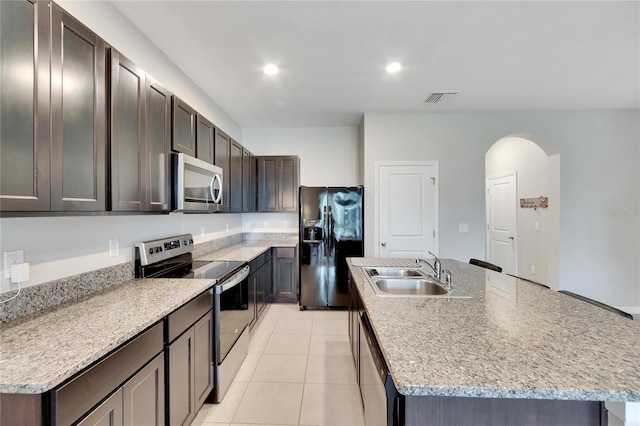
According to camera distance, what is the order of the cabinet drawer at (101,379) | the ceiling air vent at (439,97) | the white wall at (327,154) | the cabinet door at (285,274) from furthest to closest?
the white wall at (327,154) < the cabinet door at (285,274) < the ceiling air vent at (439,97) < the cabinet drawer at (101,379)

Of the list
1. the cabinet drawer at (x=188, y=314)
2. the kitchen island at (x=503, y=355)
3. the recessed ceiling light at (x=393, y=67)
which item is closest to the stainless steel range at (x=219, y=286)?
the cabinet drawer at (x=188, y=314)

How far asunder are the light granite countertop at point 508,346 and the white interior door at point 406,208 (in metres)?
2.24

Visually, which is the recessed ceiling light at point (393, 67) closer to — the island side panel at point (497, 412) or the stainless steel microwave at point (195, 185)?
Result: the stainless steel microwave at point (195, 185)

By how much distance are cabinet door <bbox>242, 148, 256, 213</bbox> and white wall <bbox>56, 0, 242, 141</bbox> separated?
0.82 metres

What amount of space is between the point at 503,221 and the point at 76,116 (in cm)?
582

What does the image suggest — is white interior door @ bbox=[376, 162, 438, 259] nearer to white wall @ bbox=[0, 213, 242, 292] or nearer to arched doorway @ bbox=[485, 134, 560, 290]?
arched doorway @ bbox=[485, 134, 560, 290]

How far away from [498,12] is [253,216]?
3.92 m

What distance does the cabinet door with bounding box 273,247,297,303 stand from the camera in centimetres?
396

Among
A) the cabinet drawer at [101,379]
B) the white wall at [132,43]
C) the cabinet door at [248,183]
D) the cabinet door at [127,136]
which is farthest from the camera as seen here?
the cabinet door at [248,183]

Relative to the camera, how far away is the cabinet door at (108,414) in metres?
0.97

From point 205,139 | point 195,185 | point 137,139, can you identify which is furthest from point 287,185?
point 137,139

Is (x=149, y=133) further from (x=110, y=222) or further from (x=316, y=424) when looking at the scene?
(x=316, y=424)

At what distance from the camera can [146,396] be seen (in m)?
1.26

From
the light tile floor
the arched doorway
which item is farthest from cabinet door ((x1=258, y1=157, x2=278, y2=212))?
the arched doorway
